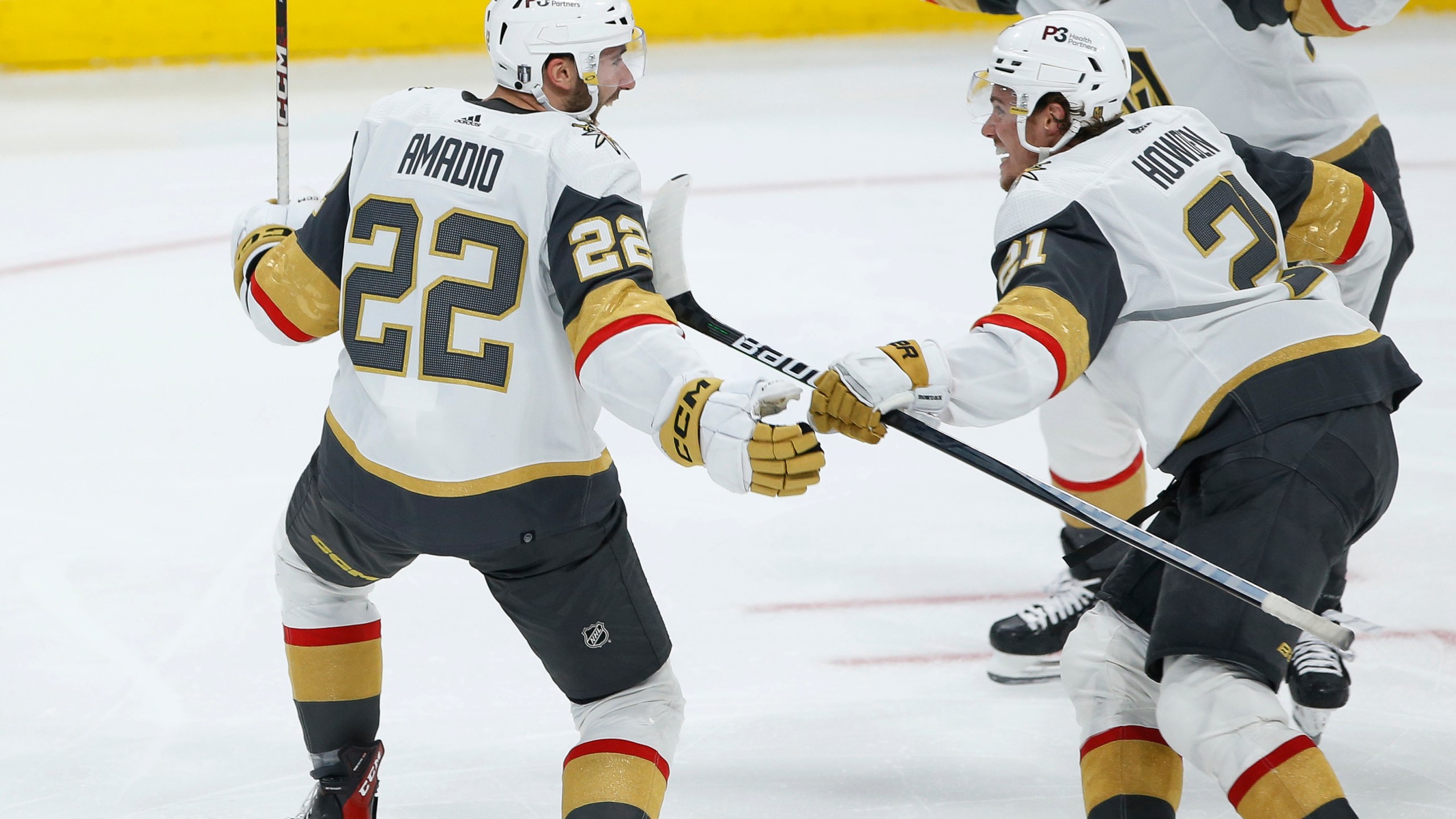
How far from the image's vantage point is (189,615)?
3209 millimetres

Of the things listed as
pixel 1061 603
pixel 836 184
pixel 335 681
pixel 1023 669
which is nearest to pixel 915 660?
pixel 1023 669

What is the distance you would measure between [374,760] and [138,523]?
1489 mm

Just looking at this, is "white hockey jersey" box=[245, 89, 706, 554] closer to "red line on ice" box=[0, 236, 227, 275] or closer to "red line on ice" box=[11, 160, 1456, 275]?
"red line on ice" box=[0, 236, 227, 275]

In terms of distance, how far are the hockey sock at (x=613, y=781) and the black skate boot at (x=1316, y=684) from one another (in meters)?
1.14

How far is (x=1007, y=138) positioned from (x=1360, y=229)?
2.00ft

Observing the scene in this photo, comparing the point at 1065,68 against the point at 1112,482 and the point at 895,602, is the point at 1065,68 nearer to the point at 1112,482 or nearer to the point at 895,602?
the point at 1112,482

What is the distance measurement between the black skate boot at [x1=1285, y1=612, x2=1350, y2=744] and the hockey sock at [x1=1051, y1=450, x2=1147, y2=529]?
49 cm

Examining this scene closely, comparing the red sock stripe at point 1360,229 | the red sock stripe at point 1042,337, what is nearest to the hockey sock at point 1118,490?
the red sock stripe at point 1360,229

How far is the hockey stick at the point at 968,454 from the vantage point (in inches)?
76.7

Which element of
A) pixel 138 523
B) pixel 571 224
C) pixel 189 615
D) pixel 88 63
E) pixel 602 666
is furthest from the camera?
pixel 88 63

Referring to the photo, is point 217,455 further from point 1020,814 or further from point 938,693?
point 1020,814

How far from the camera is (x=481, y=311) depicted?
1999 millimetres

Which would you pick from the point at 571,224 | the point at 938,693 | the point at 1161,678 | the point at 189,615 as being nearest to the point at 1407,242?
the point at 938,693

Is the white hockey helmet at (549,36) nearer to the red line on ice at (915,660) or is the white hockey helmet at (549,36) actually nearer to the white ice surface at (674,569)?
the white ice surface at (674,569)
